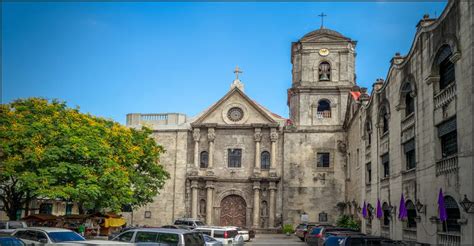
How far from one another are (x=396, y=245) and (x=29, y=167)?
19023mm

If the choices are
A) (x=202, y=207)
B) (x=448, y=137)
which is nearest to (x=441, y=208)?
(x=448, y=137)

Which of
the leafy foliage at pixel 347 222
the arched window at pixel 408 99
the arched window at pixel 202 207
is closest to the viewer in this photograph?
the arched window at pixel 408 99

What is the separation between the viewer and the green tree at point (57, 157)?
1066 inches

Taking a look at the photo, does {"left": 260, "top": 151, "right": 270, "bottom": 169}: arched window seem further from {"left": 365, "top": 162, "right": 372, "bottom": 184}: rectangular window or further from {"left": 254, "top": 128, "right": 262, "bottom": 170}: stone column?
{"left": 365, "top": 162, "right": 372, "bottom": 184}: rectangular window

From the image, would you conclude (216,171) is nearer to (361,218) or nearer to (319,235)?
(361,218)

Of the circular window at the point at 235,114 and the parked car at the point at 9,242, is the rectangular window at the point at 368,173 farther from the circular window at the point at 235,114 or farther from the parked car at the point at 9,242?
the parked car at the point at 9,242

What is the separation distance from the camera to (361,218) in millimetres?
34406

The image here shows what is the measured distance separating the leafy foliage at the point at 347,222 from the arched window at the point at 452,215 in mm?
16926

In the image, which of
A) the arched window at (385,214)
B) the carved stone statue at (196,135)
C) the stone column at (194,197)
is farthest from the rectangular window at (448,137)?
the carved stone statue at (196,135)

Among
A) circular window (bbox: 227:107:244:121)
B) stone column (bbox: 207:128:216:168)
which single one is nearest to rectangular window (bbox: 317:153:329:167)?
circular window (bbox: 227:107:244:121)

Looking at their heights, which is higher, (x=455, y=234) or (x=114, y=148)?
(x=114, y=148)

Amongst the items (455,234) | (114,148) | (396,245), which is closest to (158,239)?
(396,245)

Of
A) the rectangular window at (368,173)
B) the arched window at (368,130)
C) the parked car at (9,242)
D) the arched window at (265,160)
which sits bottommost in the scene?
the parked car at (9,242)

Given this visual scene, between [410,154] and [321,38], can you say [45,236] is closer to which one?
[410,154]
